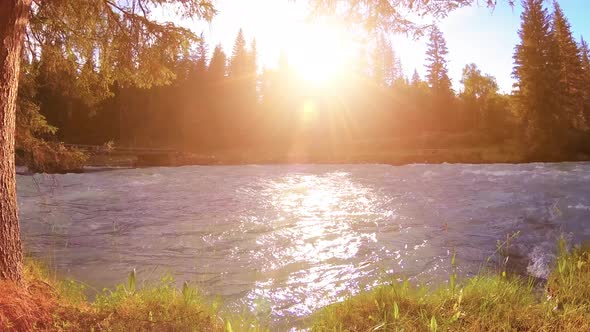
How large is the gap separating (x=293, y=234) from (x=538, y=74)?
139ft

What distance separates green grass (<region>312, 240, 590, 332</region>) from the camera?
10.8 feet

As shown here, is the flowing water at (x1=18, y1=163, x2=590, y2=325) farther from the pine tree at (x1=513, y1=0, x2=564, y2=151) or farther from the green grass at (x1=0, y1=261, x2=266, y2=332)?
the pine tree at (x1=513, y1=0, x2=564, y2=151)

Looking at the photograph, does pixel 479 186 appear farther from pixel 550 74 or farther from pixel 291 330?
pixel 550 74

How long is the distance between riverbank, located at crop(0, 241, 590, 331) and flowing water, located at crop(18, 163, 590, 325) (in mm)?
1181

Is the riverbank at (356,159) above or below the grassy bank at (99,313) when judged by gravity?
above

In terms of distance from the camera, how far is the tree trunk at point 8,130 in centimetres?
349

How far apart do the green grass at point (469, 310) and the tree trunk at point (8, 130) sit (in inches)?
126

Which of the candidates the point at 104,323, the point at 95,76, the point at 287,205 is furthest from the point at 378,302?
the point at 287,205

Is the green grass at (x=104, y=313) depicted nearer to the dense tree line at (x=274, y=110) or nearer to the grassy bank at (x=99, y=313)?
the grassy bank at (x=99, y=313)

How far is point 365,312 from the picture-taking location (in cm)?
381

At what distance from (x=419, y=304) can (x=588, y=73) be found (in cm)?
6409

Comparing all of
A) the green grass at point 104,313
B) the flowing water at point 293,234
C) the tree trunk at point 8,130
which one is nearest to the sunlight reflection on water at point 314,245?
the flowing water at point 293,234

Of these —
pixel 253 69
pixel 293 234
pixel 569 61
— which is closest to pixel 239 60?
pixel 253 69

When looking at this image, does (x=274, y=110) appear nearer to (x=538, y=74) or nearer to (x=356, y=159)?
(x=356, y=159)
